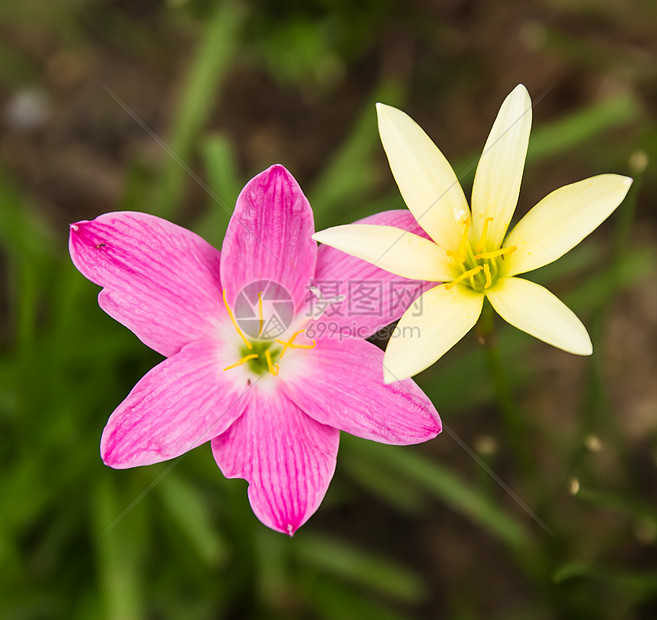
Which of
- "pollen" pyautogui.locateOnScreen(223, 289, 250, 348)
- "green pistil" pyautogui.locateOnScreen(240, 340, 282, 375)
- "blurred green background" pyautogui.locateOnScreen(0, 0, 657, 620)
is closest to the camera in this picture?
"pollen" pyautogui.locateOnScreen(223, 289, 250, 348)

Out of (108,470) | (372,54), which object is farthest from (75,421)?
(372,54)

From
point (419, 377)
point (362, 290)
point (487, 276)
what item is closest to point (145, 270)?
point (362, 290)

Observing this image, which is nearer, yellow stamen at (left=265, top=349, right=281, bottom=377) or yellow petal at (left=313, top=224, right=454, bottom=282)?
yellow petal at (left=313, top=224, right=454, bottom=282)

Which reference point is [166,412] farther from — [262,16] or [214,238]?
[262,16]

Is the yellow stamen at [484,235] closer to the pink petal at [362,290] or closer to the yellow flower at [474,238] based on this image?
the yellow flower at [474,238]

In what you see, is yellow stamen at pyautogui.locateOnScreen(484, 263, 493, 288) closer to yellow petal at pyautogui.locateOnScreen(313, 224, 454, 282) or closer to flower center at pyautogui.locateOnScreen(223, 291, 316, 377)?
yellow petal at pyautogui.locateOnScreen(313, 224, 454, 282)

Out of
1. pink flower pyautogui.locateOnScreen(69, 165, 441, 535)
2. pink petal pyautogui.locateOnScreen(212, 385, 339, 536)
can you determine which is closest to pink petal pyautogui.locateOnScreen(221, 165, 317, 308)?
pink flower pyautogui.locateOnScreen(69, 165, 441, 535)
